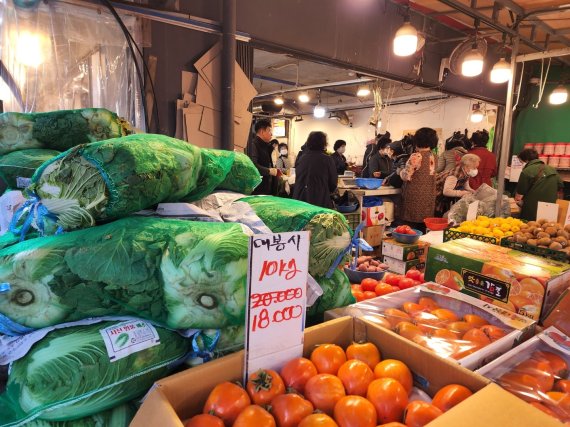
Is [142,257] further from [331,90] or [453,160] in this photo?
[331,90]

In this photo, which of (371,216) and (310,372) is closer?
(310,372)

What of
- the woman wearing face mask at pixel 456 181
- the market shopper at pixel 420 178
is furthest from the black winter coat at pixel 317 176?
the woman wearing face mask at pixel 456 181

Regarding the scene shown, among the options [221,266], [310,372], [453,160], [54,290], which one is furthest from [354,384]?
[453,160]

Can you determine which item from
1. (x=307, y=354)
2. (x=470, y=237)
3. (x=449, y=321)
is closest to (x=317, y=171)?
(x=470, y=237)

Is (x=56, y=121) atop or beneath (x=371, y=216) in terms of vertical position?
atop

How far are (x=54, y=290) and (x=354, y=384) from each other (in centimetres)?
68

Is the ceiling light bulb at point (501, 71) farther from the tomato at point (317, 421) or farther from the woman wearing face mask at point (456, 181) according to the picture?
the tomato at point (317, 421)

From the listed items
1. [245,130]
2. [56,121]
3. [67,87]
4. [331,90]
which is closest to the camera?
[56,121]

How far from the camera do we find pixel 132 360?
0.77 meters

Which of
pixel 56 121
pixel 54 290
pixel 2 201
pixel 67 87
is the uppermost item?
pixel 67 87

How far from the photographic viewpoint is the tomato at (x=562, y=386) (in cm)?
99

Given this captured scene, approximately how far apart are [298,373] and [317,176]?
316 cm

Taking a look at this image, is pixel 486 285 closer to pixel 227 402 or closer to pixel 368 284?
pixel 368 284

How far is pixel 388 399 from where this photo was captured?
2.50 ft
